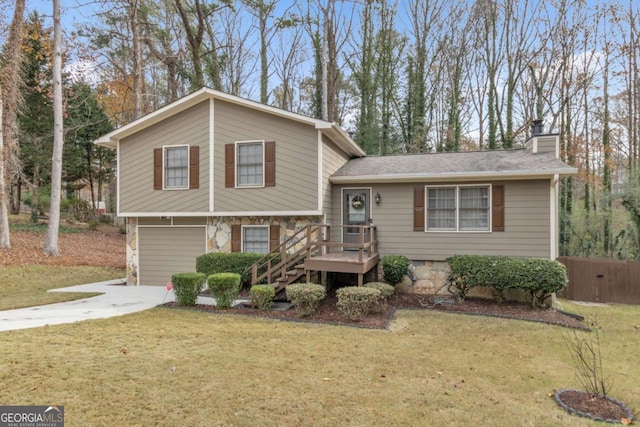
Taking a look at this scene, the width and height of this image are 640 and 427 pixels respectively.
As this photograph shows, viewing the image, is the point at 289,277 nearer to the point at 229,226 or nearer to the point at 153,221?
the point at 229,226

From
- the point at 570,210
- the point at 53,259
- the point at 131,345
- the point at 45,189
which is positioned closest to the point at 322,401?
the point at 131,345

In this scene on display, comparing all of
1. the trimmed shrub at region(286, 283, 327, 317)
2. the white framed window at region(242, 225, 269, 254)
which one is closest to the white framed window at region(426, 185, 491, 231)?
the trimmed shrub at region(286, 283, 327, 317)

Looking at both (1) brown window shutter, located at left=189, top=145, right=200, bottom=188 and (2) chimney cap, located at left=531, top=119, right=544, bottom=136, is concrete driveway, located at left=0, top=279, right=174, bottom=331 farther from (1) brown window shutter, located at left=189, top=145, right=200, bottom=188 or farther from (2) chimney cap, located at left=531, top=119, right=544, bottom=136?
(2) chimney cap, located at left=531, top=119, right=544, bottom=136

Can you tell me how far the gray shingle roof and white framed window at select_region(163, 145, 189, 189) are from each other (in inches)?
173

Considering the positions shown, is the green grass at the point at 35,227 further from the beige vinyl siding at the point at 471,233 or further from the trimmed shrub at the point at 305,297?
the trimmed shrub at the point at 305,297

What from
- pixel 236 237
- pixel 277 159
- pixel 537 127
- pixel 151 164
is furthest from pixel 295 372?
pixel 537 127

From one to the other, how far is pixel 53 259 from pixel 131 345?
A: 1119cm

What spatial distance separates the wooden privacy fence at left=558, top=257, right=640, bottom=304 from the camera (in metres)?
10.6

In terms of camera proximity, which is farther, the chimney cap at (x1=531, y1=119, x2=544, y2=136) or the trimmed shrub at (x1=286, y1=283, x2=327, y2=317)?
the chimney cap at (x1=531, y1=119, x2=544, y2=136)

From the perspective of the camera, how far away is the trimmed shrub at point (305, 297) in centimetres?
736

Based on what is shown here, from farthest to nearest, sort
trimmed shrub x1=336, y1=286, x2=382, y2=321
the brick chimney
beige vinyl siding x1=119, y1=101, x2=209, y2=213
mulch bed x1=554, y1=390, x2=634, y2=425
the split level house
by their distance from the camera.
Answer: beige vinyl siding x1=119, y1=101, x2=209, y2=213, the brick chimney, the split level house, trimmed shrub x1=336, y1=286, x2=382, y2=321, mulch bed x1=554, y1=390, x2=634, y2=425

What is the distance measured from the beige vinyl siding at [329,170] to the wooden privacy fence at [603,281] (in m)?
7.54

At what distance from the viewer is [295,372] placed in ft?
14.6

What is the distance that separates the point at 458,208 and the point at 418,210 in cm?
104
